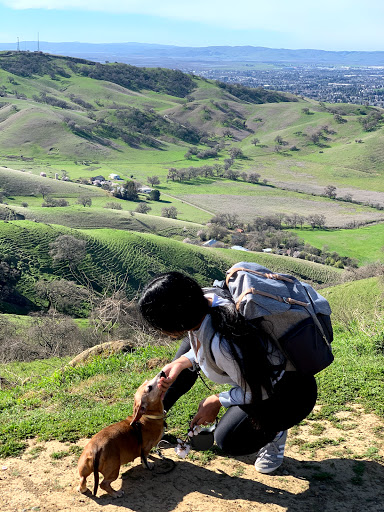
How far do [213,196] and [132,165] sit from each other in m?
25.9

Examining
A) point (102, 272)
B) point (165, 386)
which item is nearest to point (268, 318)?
point (165, 386)

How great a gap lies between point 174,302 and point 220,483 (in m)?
1.65

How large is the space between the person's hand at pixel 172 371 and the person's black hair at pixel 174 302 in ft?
2.12

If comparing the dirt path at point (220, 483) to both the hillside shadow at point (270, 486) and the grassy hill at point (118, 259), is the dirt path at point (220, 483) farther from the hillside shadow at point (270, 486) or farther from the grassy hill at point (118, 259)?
the grassy hill at point (118, 259)

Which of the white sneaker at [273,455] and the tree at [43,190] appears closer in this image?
the white sneaker at [273,455]

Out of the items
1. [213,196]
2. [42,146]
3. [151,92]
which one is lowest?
[213,196]

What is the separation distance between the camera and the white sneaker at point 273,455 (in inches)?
153

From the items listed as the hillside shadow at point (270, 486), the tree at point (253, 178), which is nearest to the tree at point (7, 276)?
the hillside shadow at point (270, 486)

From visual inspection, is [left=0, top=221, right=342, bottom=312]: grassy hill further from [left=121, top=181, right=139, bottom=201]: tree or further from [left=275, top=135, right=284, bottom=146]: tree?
[left=275, top=135, right=284, bottom=146]: tree

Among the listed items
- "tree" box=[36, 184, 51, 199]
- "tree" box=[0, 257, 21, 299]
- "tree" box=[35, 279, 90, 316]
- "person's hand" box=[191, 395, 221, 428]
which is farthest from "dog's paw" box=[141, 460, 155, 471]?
"tree" box=[36, 184, 51, 199]

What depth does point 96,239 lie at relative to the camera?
42.0m

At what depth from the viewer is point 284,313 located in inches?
121

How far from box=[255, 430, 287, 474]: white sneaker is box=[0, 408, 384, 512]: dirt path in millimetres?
88

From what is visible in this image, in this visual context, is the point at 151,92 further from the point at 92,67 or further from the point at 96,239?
the point at 96,239
